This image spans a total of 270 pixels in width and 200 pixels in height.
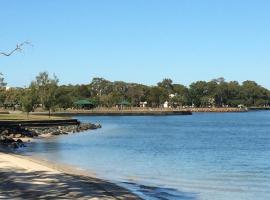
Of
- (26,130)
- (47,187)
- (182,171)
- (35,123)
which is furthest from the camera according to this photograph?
(35,123)

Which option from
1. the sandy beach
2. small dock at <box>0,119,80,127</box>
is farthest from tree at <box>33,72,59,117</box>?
the sandy beach

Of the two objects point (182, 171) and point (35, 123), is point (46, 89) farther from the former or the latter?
point (182, 171)

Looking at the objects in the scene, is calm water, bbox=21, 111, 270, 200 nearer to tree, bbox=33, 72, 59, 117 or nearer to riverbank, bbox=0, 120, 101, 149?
riverbank, bbox=0, 120, 101, 149

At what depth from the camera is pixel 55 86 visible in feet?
410

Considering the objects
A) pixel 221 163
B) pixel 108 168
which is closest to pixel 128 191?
pixel 108 168

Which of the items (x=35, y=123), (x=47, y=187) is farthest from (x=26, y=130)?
(x=47, y=187)

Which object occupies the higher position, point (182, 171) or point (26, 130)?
point (26, 130)

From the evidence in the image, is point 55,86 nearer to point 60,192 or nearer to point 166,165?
point 166,165

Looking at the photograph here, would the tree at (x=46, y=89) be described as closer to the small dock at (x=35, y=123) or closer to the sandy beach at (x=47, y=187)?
the small dock at (x=35, y=123)

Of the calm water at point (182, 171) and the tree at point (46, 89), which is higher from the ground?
the tree at point (46, 89)

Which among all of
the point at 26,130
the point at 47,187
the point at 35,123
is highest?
the point at 35,123

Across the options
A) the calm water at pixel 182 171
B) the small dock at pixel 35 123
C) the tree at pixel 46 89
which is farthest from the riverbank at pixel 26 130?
the tree at pixel 46 89

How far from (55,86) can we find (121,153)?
82.1 metres

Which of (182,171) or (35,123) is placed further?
(35,123)
